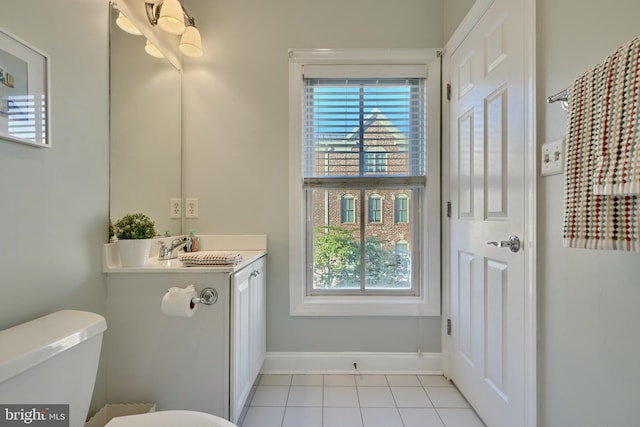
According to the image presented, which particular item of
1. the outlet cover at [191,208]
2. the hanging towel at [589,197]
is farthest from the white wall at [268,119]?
the hanging towel at [589,197]

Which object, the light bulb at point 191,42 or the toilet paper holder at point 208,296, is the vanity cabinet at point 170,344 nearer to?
the toilet paper holder at point 208,296

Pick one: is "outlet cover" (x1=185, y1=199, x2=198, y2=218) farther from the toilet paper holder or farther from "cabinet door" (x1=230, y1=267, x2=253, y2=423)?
the toilet paper holder

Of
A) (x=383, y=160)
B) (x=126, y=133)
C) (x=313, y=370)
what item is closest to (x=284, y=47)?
(x=383, y=160)


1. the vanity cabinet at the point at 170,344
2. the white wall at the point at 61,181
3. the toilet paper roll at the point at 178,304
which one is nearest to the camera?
the white wall at the point at 61,181

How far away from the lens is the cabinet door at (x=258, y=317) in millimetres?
1627

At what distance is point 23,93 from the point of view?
0.98m

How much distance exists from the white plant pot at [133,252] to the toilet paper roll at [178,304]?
27 centimetres

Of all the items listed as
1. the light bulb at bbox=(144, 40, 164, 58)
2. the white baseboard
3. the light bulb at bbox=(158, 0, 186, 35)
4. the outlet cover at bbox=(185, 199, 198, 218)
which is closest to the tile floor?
the white baseboard

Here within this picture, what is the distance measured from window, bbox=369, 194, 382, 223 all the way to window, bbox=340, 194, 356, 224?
118 mm

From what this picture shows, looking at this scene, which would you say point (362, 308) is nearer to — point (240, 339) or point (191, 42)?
point (240, 339)

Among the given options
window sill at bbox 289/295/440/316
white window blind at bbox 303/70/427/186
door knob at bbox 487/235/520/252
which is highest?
white window blind at bbox 303/70/427/186

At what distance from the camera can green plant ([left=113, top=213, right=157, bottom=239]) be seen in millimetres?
1346

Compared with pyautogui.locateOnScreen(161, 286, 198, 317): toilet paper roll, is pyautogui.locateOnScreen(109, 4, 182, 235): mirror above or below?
above

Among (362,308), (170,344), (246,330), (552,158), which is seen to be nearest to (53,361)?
(170,344)
